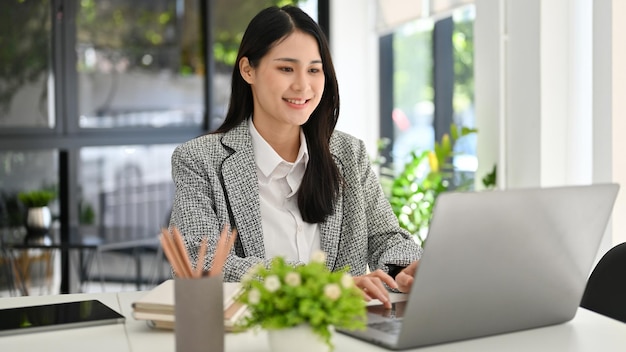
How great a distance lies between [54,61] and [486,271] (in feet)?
15.5

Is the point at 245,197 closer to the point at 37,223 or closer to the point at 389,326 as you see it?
the point at 389,326

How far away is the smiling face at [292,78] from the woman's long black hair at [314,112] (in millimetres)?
25

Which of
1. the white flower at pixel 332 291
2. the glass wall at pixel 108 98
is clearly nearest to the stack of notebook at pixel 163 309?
the white flower at pixel 332 291

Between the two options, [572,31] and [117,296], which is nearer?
[117,296]

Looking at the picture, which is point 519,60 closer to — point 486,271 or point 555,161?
point 555,161

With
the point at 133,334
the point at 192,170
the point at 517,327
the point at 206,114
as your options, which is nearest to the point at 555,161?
the point at 192,170

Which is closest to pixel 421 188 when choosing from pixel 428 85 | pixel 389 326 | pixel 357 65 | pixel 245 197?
pixel 428 85

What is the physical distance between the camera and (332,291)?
1273 mm

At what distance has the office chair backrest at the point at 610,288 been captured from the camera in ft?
6.29

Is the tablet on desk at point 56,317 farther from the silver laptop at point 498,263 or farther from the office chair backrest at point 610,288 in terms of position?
the office chair backrest at point 610,288

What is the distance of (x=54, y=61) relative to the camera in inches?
222

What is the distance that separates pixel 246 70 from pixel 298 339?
120cm

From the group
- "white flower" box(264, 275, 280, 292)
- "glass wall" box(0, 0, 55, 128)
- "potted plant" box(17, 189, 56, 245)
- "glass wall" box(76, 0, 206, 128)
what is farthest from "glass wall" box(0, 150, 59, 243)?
"white flower" box(264, 275, 280, 292)

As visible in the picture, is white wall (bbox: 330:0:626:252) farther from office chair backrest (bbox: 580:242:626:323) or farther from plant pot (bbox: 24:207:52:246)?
plant pot (bbox: 24:207:52:246)
